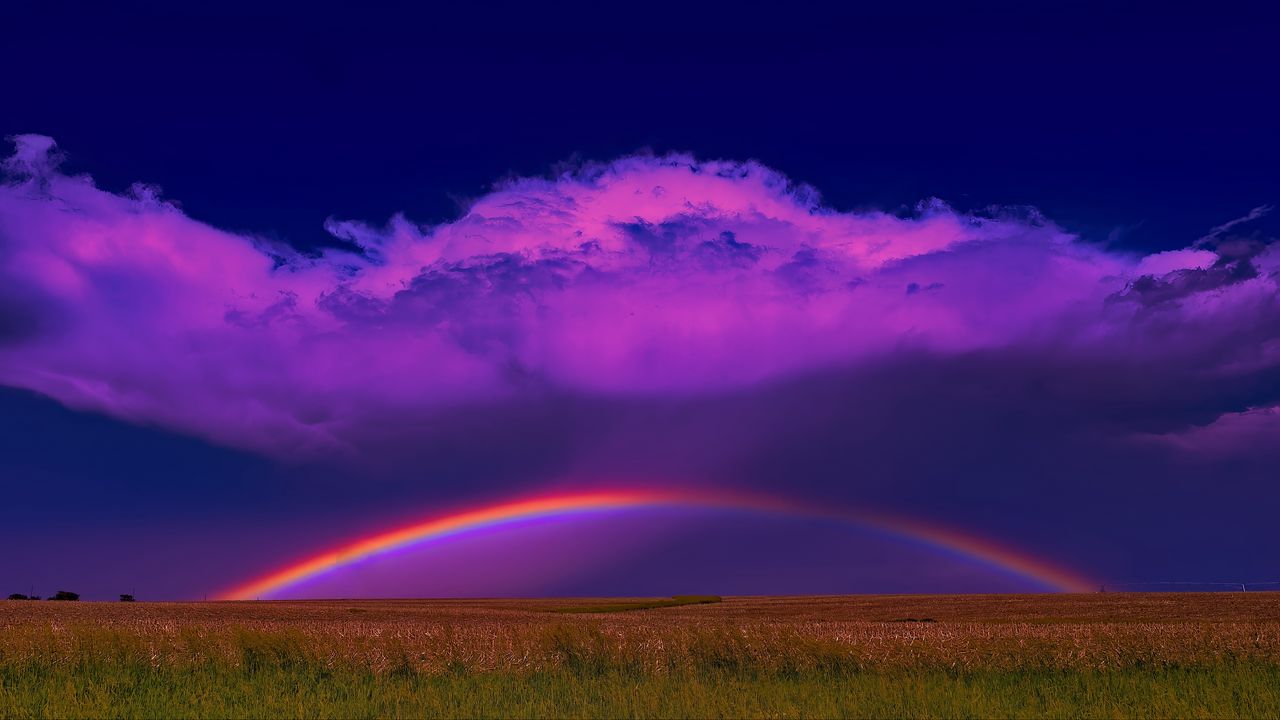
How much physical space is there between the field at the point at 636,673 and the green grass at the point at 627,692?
5 centimetres

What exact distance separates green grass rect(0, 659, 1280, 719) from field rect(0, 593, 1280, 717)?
50 millimetres

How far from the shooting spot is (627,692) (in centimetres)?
1477

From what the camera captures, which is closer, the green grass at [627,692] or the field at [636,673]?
the green grass at [627,692]

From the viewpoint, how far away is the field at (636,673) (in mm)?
13609

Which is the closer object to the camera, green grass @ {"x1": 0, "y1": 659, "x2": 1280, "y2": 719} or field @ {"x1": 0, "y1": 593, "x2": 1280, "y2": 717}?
green grass @ {"x1": 0, "y1": 659, "x2": 1280, "y2": 719}

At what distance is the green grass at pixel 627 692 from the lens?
1332 cm

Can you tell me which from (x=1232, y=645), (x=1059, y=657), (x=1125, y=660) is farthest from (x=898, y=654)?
(x=1232, y=645)

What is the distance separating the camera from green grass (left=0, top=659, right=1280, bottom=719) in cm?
1332

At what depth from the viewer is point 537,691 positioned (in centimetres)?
1532

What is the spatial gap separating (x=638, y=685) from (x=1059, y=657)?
8512 mm

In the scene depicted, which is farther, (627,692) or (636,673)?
(636,673)

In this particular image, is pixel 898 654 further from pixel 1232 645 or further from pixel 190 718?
pixel 190 718

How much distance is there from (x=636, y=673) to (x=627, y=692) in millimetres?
2933

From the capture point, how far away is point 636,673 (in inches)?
694
